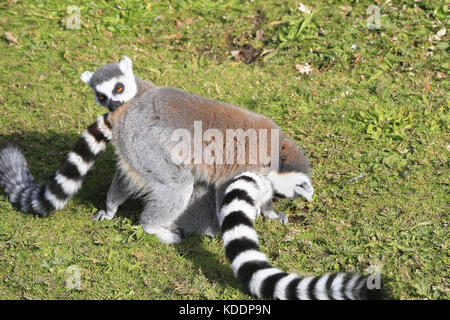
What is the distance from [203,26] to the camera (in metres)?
7.65

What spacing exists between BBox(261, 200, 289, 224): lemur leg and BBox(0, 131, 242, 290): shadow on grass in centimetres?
65

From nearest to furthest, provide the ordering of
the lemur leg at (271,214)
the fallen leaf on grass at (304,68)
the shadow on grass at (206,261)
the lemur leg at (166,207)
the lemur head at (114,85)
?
the shadow on grass at (206,261), the lemur leg at (166,207), the lemur head at (114,85), the lemur leg at (271,214), the fallen leaf on grass at (304,68)

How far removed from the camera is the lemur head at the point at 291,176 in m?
4.44

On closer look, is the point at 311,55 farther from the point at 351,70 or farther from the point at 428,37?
the point at 428,37

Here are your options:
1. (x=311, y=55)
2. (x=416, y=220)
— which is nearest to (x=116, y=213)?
(x=416, y=220)

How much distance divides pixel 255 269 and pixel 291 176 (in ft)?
3.69

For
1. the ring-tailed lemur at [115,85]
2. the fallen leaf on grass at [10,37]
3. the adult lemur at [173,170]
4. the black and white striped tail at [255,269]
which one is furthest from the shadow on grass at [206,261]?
the fallen leaf on grass at [10,37]

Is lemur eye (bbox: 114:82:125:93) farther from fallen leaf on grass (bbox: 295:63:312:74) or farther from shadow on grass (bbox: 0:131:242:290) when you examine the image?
fallen leaf on grass (bbox: 295:63:312:74)

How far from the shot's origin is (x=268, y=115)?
6.29 m

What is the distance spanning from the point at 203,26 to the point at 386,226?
438cm

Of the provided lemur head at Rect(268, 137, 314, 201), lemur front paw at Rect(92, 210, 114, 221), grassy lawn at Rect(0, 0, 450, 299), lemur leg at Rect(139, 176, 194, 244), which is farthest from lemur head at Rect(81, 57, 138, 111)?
lemur head at Rect(268, 137, 314, 201)

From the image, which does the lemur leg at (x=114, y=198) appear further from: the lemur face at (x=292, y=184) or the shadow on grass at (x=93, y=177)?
the lemur face at (x=292, y=184)

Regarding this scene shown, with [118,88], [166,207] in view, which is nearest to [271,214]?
[166,207]

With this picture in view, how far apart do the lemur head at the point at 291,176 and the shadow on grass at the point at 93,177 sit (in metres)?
0.84
